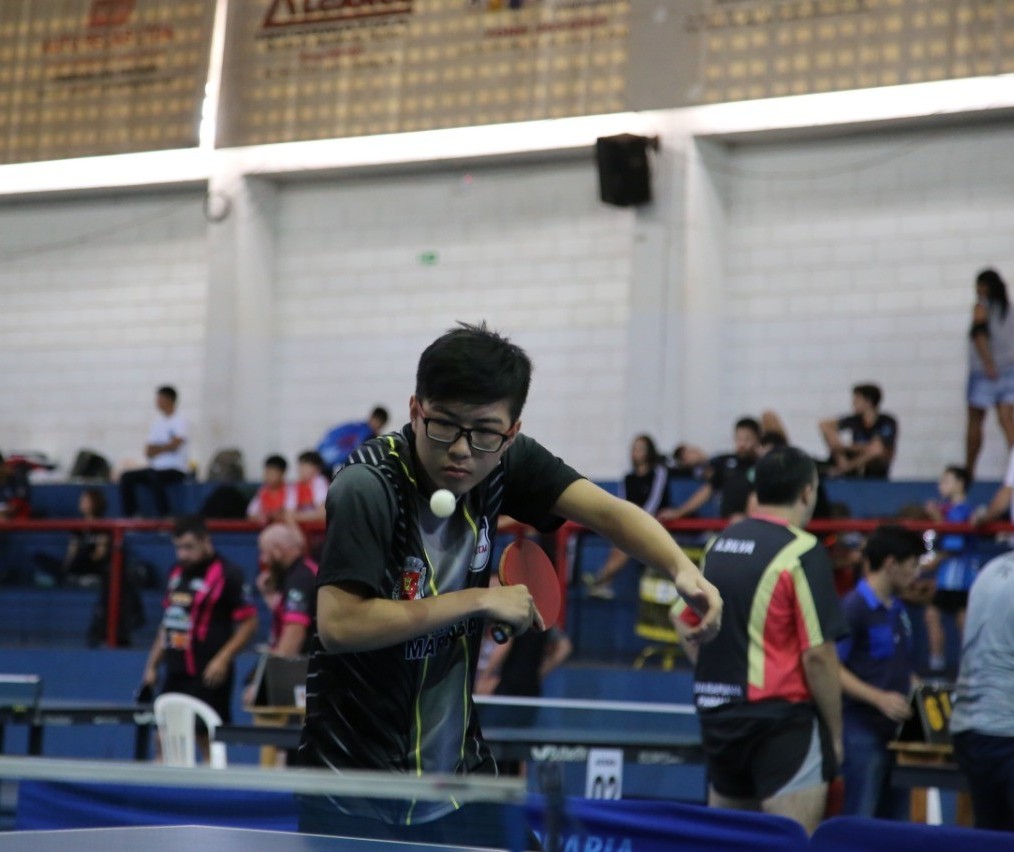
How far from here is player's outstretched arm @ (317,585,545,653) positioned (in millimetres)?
2490

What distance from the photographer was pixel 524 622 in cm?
255

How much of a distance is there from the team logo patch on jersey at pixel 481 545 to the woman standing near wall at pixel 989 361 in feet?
28.8

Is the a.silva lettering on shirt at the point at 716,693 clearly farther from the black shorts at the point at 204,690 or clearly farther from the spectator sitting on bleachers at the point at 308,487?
the spectator sitting on bleachers at the point at 308,487

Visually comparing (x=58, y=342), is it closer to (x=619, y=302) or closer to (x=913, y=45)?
(x=619, y=302)

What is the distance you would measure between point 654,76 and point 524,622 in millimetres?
10179

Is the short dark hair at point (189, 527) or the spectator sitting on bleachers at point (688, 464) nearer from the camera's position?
the short dark hair at point (189, 527)

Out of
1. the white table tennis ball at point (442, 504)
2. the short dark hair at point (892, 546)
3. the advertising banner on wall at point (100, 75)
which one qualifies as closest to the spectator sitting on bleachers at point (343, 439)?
the advertising banner on wall at point (100, 75)

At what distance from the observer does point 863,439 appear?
1101 cm

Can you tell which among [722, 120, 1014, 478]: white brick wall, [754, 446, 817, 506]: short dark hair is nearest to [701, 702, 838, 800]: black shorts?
[754, 446, 817, 506]: short dark hair

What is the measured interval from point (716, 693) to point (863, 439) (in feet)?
21.3

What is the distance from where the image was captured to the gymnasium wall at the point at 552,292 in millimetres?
12125

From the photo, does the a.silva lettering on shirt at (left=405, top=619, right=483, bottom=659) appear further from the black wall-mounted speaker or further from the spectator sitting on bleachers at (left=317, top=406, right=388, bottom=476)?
the black wall-mounted speaker

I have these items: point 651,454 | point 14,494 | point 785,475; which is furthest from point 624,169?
point 785,475

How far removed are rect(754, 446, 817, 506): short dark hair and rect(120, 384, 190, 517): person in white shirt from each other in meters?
8.44
